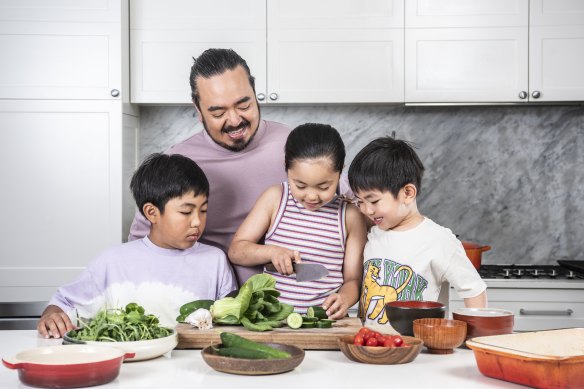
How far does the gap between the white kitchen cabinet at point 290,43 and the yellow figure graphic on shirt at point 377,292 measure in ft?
5.53

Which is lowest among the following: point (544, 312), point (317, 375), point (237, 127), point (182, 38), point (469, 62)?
point (544, 312)

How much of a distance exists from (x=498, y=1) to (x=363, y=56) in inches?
27.0

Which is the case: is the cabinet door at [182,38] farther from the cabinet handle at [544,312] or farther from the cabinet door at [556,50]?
the cabinet handle at [544,312]

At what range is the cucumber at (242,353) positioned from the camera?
61.4 inches

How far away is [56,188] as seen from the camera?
11.9 feet

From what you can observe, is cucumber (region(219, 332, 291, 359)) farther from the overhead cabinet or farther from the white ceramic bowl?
the overhead cabinet

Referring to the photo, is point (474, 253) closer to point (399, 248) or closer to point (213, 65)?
point (399, 248)

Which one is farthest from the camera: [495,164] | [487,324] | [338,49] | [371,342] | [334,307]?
[495,164]

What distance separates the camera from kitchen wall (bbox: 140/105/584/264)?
4062 millimetres

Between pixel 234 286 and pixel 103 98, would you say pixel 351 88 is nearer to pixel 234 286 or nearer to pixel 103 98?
pixel 103 98

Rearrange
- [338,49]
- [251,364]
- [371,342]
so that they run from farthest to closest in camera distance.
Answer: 1. [338,49]
2. [371,342]
3. [251,364]

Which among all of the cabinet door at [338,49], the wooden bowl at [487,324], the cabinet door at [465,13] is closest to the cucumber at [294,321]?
the wooden bowl at [487,324]

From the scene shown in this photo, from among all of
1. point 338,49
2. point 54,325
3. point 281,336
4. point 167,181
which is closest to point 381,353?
point 281,336

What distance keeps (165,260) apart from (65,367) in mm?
940
